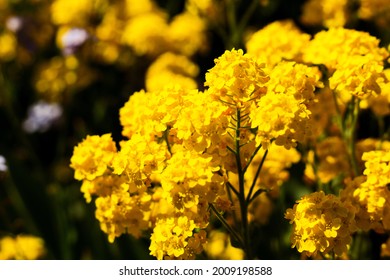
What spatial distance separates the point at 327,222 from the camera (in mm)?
1031

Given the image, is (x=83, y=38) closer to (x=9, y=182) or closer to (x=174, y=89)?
(x=9, y=182)

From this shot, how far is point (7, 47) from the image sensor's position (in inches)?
101

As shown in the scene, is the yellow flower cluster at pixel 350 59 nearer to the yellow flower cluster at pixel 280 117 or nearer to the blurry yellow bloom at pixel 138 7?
the yellow flower cluster at pixel 280 117

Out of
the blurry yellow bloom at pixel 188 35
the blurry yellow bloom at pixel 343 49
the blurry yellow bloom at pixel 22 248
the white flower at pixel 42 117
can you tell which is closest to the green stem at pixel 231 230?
the blurry yellow bloom at pixel 343 49

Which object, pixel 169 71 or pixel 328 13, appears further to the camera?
pixel 169 71

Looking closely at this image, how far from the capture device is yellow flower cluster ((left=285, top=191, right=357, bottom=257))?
1.03 meters

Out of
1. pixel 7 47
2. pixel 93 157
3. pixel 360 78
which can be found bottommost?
pixel 93 157

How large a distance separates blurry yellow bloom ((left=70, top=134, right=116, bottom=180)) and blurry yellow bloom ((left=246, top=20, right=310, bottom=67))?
352 millimetres

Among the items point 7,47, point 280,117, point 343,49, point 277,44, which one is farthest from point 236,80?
point 7,47

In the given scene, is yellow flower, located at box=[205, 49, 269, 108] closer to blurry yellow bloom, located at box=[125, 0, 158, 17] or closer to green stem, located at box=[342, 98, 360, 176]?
green stem, located at box=[342, 98, 360, 176]

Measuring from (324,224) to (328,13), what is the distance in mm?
876

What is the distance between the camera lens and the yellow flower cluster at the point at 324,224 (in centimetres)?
103

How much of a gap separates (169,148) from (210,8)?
90 centimetres

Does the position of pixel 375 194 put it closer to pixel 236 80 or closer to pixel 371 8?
pixel 236 80
